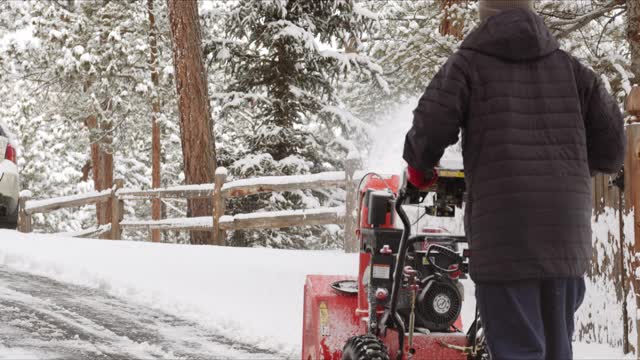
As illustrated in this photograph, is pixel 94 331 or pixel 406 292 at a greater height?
pixel 406 292

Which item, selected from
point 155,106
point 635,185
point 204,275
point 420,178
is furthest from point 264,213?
point 155,106

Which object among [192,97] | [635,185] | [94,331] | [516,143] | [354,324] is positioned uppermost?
[192,97]

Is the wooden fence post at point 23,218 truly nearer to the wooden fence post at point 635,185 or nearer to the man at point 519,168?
the wooden fence post at point 635,185

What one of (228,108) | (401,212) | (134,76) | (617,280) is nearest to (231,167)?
(228,108)

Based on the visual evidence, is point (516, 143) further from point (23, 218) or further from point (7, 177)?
point (23, 218)

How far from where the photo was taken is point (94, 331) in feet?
19.7

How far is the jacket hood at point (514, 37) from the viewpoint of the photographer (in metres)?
2.75

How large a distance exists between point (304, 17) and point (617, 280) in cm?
985

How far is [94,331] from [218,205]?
18.0 feet

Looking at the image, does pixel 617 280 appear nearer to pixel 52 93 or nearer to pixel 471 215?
pixel 471 215

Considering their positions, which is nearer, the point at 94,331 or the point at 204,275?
the point at 94,331

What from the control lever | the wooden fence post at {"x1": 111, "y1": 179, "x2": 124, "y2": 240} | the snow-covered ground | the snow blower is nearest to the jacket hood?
the snow blower

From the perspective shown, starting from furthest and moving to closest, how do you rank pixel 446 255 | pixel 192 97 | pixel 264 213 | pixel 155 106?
pixel 155 106
pixel 192 97
pixel 264 213
pixel 446 255

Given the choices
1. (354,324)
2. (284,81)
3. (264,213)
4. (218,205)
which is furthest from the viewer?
(284,81)
